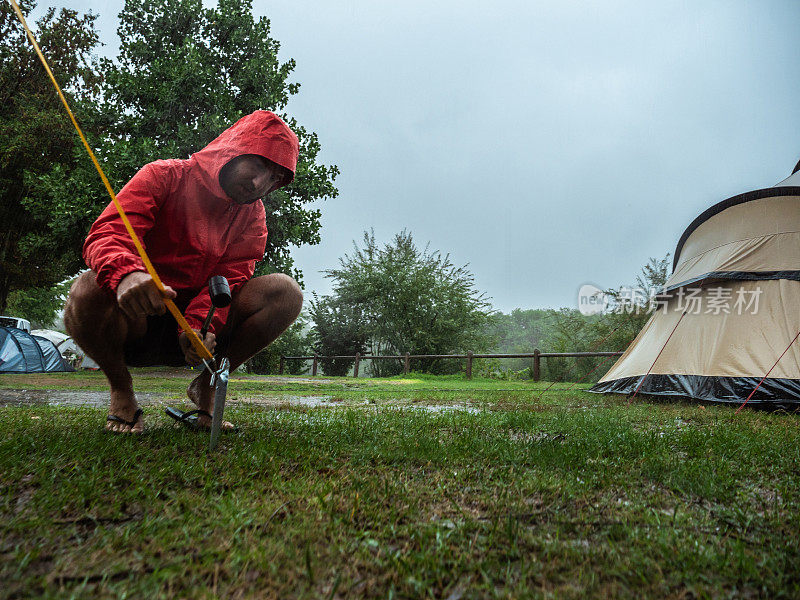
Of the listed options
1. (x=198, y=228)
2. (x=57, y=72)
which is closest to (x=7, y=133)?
(x=57, y=72)

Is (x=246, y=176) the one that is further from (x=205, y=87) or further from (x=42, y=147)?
(x=42, y=147)

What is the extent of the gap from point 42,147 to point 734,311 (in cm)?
1643

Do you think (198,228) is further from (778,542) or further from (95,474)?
(778,542)

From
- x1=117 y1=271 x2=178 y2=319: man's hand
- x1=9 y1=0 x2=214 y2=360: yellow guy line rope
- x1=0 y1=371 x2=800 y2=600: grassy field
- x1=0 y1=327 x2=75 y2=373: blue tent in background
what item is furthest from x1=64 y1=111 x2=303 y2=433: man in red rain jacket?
x1=0 y1=327 x2=75 y2=373: blue tent in background

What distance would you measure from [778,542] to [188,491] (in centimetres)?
157

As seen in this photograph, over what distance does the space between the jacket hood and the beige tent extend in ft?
18.4

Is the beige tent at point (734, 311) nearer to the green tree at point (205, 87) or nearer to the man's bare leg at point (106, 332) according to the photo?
the man's bare leg at point (106, 332)

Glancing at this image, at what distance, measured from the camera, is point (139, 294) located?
69.1 inches

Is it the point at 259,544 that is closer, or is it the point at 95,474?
the point at 259,544

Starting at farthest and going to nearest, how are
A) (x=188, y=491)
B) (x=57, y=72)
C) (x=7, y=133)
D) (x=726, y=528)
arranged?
1. (x=57, y=72)
2. (x=7, y=133)
3. (x=188, y=491)
4. (x=726, y=528)

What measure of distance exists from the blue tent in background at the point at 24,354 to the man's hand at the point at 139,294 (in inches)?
532

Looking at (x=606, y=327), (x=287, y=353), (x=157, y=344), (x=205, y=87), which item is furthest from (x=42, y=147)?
(x=606, y=327)

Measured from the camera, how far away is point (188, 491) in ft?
4.61

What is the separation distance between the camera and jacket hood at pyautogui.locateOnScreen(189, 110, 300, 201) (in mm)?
2424
